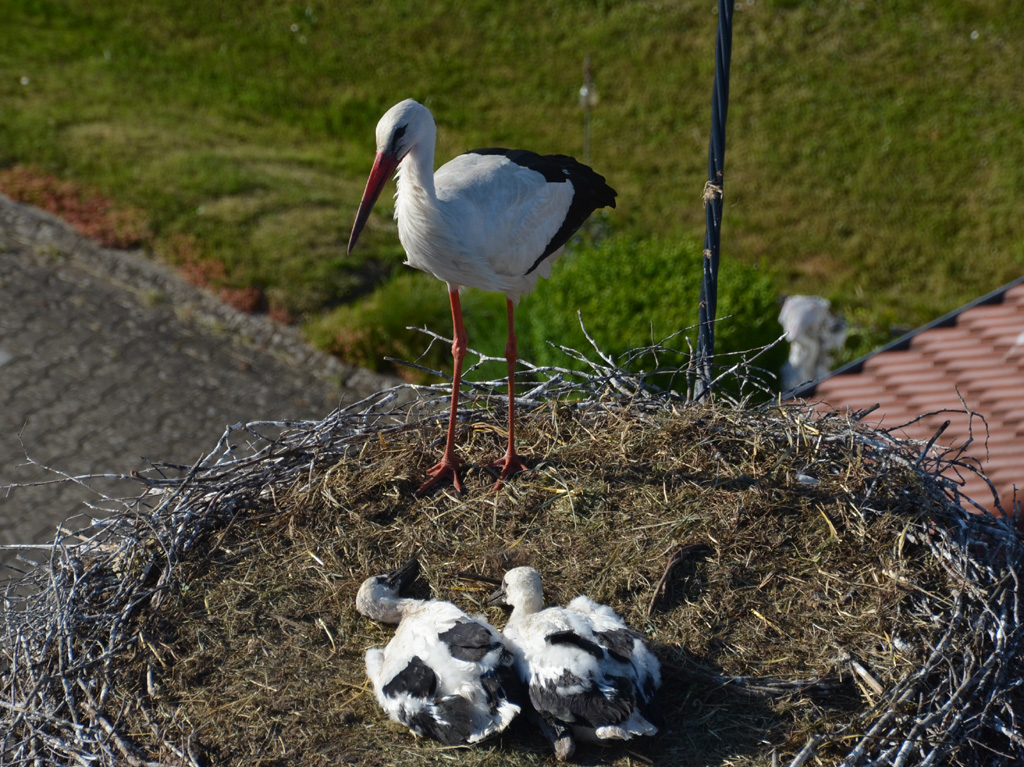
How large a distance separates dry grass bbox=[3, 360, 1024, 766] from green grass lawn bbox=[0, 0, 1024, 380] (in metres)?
3.48

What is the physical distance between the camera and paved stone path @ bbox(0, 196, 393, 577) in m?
7.75

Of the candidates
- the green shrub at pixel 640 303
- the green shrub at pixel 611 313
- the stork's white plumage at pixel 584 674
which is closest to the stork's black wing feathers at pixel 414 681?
the stork's white plumage at pixel 584 674

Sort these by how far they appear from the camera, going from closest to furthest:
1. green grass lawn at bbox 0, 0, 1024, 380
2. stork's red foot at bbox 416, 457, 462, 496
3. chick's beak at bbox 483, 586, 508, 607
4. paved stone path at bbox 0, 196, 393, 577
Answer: chick's beak at bbox 483, 586, 508, 607, stork's red foot at bbox 416, 457, 462, 496, paved stone path at bbox 0, 196, 393, 577, green grass lawn at bbox 0, 0, 1024, 380

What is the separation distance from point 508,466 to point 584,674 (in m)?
1.45

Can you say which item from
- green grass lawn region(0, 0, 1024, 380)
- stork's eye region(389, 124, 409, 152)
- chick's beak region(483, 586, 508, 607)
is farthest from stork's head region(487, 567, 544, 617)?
green grass lawn region(0, 0, 1024, 380)

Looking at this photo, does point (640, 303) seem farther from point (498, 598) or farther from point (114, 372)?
point (114, 372)

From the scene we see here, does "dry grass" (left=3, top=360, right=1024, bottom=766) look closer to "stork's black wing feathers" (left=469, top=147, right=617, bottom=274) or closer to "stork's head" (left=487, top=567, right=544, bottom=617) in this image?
"stork's head" (left=487, top=567, right=544, bottom=617)

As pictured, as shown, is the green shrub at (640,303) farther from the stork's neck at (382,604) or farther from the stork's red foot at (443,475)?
the stork's neck at (382,604)

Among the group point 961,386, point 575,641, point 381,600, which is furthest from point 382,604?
point 961,386

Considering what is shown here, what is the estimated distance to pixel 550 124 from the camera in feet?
37.8

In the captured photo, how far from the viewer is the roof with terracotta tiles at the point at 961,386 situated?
4879 millimetres

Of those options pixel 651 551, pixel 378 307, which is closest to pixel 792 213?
pixel 378 307

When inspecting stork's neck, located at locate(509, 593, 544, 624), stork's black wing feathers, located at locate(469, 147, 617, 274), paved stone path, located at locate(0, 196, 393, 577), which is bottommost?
paved stone path, located at locate(0, 196, 393, 577)

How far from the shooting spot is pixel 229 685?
3.67 meters
